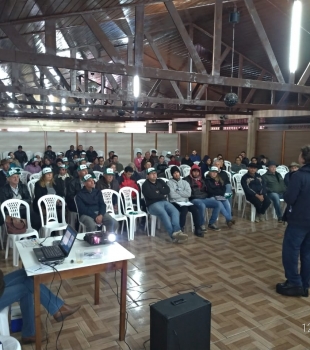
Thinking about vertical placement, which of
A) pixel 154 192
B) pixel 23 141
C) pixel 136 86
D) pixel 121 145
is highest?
pixel 136 86

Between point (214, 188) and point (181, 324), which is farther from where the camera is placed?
point (214, 188)

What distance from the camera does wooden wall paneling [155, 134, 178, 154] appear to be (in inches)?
576

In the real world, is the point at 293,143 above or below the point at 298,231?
above

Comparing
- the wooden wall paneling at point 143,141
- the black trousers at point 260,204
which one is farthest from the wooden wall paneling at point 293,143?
the wooden wall paneling at point 143,141

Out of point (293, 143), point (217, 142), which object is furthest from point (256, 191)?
point (217, 142)

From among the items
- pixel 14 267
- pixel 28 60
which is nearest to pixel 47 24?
pixel 28 60

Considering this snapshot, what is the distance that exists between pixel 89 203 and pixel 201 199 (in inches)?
80.0

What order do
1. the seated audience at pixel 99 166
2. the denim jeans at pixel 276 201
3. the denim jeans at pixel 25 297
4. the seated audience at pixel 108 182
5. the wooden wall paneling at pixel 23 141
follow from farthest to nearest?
the wooden wall paneling at pixel 23 141
the seated audience at pixel 99 166
the denim jeans at pixel 276 201
the seated audience at pixel 108 182
the denim jeans at pixel 25 297

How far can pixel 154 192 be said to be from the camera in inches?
202

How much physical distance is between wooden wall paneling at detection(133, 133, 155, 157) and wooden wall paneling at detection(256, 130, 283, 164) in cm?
465

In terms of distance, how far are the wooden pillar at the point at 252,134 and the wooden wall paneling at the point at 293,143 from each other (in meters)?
1.31

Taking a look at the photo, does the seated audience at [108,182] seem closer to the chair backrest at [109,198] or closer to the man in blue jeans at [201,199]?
the chair backrest at [109,198]

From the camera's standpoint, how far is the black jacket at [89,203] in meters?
4.50

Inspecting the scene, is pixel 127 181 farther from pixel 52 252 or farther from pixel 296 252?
pixel 52 252
